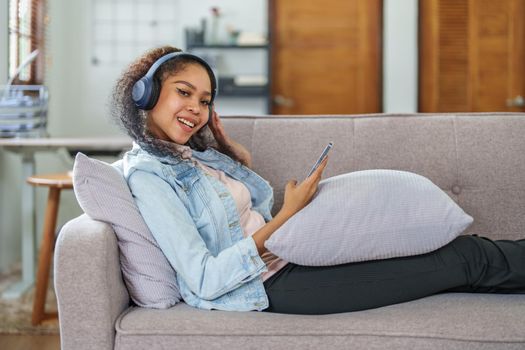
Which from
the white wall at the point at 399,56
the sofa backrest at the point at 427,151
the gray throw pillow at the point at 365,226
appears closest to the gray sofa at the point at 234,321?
the gray throw pillow at the point at 365,226

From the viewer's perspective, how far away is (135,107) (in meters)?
1.59

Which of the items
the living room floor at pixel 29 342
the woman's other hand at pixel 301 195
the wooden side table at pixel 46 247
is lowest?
the living room floor at pixel 29 342

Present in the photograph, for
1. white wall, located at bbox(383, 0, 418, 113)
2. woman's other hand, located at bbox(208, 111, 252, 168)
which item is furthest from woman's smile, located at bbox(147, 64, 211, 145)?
white wall, located at bbox(383, 0, 418, 113)

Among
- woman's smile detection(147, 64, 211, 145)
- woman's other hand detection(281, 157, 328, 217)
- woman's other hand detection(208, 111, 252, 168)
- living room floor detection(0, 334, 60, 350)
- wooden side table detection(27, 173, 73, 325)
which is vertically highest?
woman's smile detection(147, 64, 211, 145)

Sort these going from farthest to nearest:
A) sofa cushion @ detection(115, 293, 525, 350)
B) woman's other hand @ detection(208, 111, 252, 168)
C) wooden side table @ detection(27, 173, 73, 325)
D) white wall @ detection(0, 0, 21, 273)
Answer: white wall @ detection(0, 0, 21, 273) < wooden side table @ detection(27, 173, 73, 325) < woman's other hand @ detection(208, 111, 252, 168) < sofa cushion @ detection(115, 293, 525, 350)

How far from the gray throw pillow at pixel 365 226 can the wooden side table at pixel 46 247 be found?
1.38m

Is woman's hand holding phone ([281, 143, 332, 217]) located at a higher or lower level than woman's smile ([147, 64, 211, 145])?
lower

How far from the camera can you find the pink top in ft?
5.26

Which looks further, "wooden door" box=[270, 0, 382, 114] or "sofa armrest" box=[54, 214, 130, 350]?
"wooden door" box=[270, 0, 382, 114]

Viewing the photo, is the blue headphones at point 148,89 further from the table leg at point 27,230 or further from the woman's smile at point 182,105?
the table leg at point 27,230

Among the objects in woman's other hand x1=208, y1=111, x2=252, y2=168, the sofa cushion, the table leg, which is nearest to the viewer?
the sofa cushion

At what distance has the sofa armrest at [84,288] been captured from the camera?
1.32m

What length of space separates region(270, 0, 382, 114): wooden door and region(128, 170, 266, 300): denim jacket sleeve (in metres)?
3.12

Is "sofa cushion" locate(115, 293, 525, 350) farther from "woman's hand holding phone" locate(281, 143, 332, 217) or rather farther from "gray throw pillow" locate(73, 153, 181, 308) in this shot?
"woman's hand holding phone" locate(281, 143, 332, 217)
